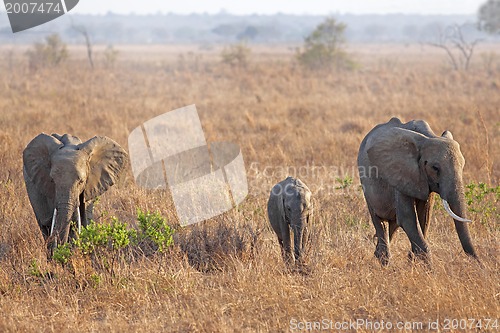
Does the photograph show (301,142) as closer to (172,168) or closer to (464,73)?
(172,168)

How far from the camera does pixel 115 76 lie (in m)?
27.0

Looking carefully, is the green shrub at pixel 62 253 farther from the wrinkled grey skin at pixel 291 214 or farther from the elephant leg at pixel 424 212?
the elephant leg at pixel 424 212

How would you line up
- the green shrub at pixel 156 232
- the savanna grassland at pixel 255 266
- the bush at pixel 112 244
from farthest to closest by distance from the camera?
the green shrub at pixel 156 232 < the bush at pixel 112 244 < the savanna grassland at pixel 255 266

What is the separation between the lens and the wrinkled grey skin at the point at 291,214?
5.93 m

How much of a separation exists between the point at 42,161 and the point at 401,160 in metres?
3.40

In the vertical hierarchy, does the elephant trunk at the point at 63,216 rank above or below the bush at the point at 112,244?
above

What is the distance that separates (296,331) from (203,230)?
217 cm

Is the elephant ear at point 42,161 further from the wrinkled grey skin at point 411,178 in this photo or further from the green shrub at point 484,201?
the green shrub at point 484,201

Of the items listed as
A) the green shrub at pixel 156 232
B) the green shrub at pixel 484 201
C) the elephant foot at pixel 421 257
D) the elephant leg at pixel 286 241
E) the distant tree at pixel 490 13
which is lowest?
the distant tree at pixel 490 13

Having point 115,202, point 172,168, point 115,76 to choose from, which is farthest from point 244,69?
point 115,202

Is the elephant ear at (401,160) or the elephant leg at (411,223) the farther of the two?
the elephant leg at (411,223)

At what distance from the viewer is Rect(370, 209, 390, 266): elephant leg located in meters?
6.32

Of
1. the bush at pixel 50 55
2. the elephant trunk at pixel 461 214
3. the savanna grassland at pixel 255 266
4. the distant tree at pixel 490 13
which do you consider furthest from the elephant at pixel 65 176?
the distant tree at pixel 490 13

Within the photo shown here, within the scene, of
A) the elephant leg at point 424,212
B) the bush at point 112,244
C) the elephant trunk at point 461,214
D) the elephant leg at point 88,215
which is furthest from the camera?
the elephant leg at point 88,215
